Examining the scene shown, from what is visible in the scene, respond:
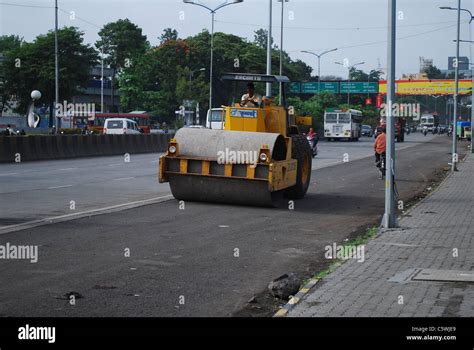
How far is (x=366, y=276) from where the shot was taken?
33.4ft

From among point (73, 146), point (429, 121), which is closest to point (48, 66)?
point (73, 146)

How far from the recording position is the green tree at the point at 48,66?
213ft

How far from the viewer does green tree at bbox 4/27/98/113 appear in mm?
65000

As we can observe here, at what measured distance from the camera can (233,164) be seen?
57.8 feet

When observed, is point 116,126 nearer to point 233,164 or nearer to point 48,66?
point 48,66

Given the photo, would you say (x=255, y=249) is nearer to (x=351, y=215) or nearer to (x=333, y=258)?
(x=333, y=258)

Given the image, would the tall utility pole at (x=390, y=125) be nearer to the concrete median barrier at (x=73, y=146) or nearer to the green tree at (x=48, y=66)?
the concrete median barrier at (x=73, y=146)

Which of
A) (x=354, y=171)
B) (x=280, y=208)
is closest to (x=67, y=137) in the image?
(x=354, y=171)

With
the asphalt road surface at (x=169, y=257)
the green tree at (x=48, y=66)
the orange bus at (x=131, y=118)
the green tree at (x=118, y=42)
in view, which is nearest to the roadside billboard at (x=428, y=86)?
the green tree at (x=118, y=42)

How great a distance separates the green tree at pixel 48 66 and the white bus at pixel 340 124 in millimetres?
25519

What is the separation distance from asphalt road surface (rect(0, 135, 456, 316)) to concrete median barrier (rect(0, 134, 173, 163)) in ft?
54.2

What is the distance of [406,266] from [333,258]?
4.17ft

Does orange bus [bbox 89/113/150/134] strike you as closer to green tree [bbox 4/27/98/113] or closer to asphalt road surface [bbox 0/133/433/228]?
green tree [bbox 4/27/98/113]

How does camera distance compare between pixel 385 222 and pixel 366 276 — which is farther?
pixel 385 222
